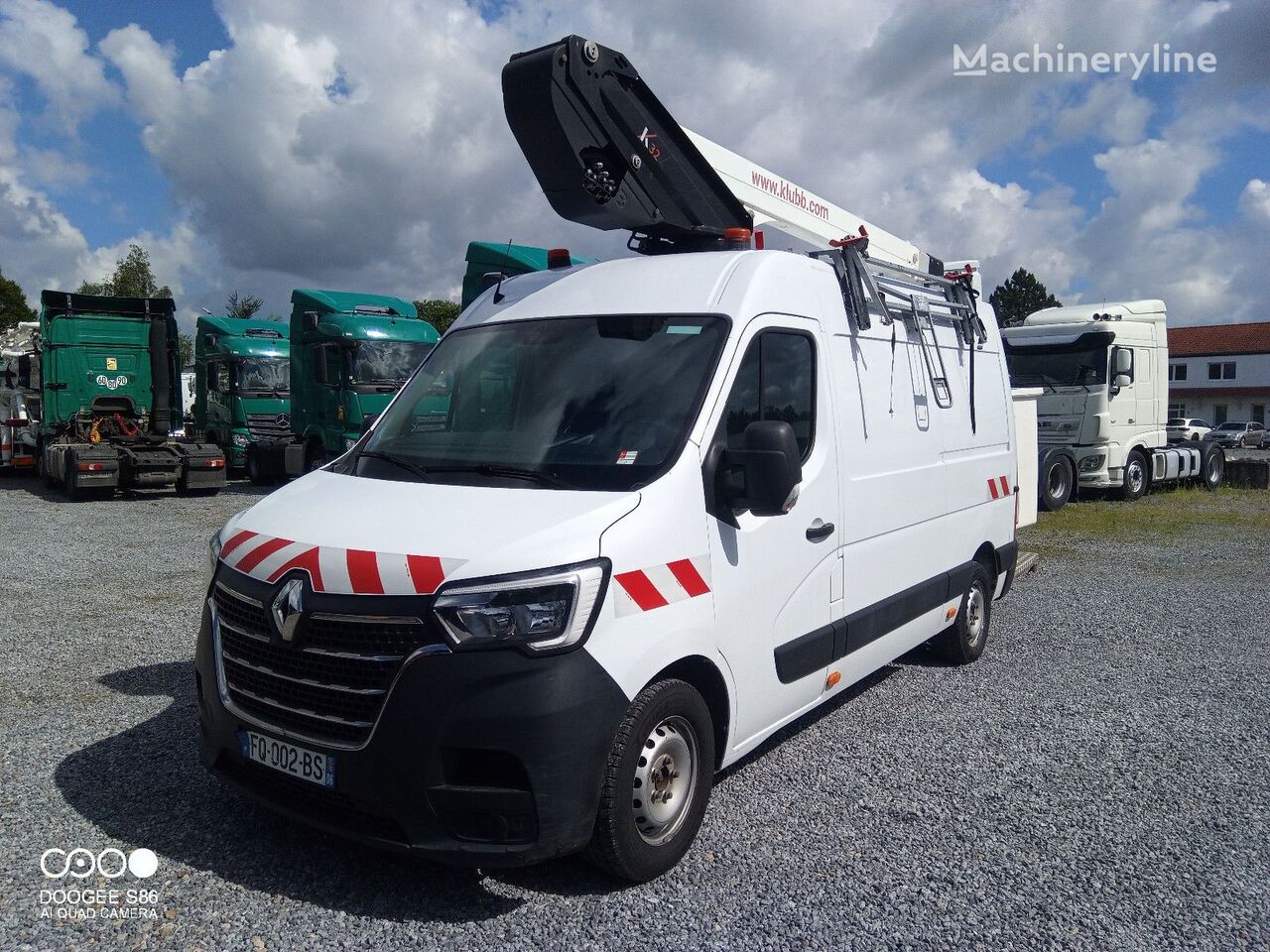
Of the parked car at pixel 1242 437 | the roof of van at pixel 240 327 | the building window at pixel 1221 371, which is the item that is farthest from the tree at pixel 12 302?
the building window at pixel 1221 371

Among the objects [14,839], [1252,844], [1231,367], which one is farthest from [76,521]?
[1231,367]

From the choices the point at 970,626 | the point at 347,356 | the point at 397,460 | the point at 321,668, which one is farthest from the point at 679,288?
the point at 347,356

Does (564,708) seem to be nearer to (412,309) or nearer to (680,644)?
(680,644)

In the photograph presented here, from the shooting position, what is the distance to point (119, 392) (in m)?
19.0

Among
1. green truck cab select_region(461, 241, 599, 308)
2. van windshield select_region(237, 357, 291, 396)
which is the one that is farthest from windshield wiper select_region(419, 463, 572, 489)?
van windshield select_region(237, 357, 291, 396)

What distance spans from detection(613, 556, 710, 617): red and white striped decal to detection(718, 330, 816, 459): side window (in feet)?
1.72

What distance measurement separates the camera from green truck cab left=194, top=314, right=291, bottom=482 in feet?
66.9

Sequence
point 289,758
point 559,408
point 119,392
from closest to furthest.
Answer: point 289,758, point 559,408, point 119,392

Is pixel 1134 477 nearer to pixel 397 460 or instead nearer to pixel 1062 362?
pixel 1062 362

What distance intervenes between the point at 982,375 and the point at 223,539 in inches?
200

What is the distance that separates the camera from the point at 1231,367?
6612cm

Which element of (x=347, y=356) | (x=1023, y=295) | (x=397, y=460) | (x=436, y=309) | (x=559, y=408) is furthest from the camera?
(x=1023, y=295)

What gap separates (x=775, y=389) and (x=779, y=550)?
0.71 m

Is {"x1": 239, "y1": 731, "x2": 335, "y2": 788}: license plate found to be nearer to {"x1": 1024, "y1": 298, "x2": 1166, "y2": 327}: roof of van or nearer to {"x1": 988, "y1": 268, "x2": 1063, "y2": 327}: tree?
{"x1": 1024, "y1": 298, "x2": 1166, "y2": 327}: roof of van
